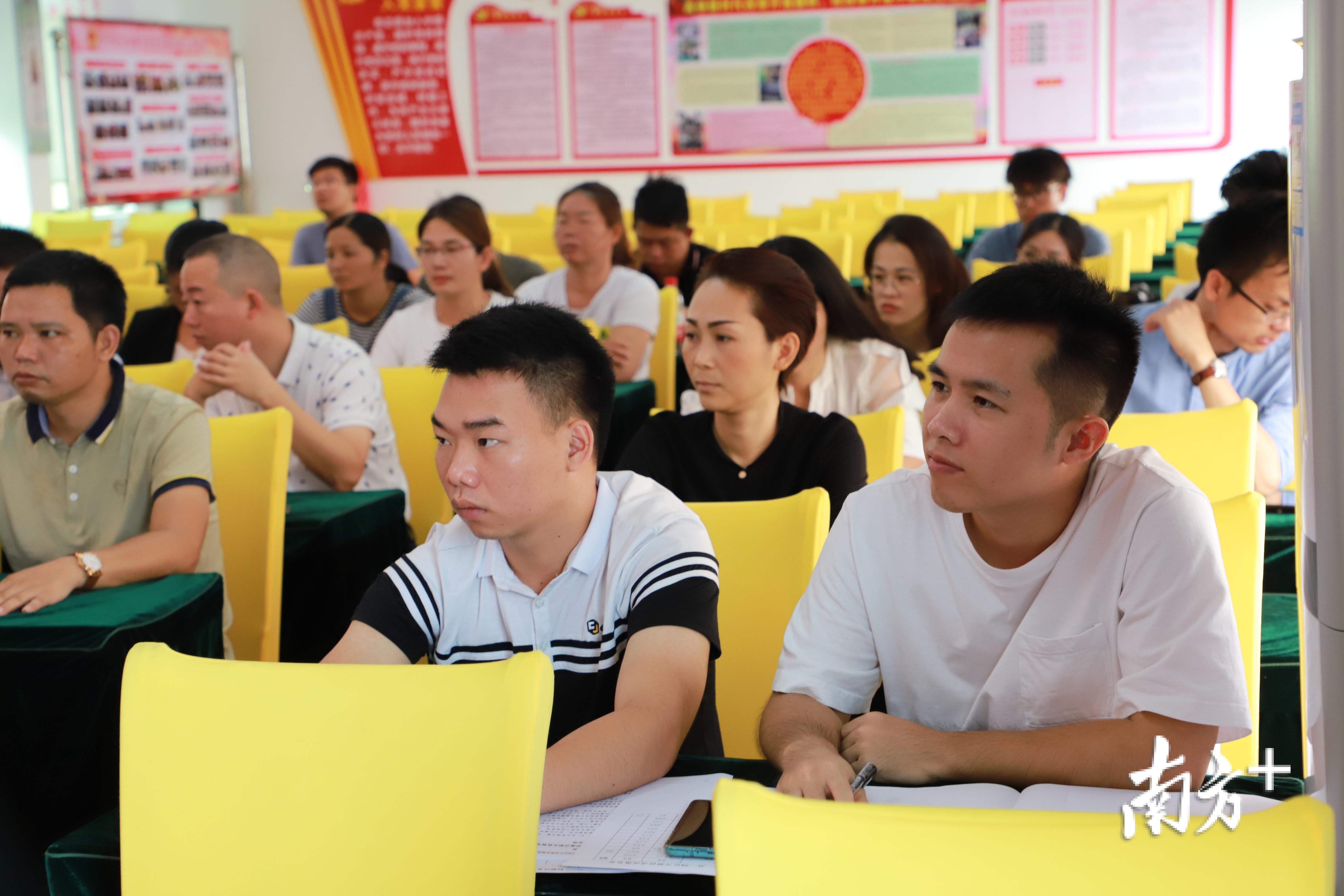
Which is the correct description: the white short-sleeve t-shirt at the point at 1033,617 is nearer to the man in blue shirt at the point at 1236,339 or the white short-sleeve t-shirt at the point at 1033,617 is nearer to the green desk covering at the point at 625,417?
the man in blue shirt at the point at 1236,339

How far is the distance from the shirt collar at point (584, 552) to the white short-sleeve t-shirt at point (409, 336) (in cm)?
257

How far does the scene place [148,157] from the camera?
1090 cm

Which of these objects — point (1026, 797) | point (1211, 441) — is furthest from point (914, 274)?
point (1026, 797)

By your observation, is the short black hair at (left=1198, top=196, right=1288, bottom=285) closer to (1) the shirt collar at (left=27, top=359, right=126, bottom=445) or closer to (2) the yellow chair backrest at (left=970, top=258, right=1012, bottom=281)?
(2) the yellow chair backrest at (left=970, top=258, right=1012, bottom=281)

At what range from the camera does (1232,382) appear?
2969 millimetres

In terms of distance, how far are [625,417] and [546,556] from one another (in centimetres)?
201

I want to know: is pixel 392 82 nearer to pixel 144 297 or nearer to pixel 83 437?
pixel 144 297

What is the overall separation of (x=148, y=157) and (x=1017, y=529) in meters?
11.1

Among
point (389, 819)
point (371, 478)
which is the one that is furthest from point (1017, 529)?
point (371, 478)

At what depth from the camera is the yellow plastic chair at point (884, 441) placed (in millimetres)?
2492

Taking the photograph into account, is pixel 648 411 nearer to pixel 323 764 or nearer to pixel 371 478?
pixel 371 478

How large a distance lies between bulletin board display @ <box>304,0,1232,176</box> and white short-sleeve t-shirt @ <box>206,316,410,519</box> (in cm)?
875

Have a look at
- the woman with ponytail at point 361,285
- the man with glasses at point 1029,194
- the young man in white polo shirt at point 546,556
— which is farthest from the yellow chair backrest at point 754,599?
the man with glasses at point 1029,194

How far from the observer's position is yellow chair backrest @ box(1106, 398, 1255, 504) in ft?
7.57
